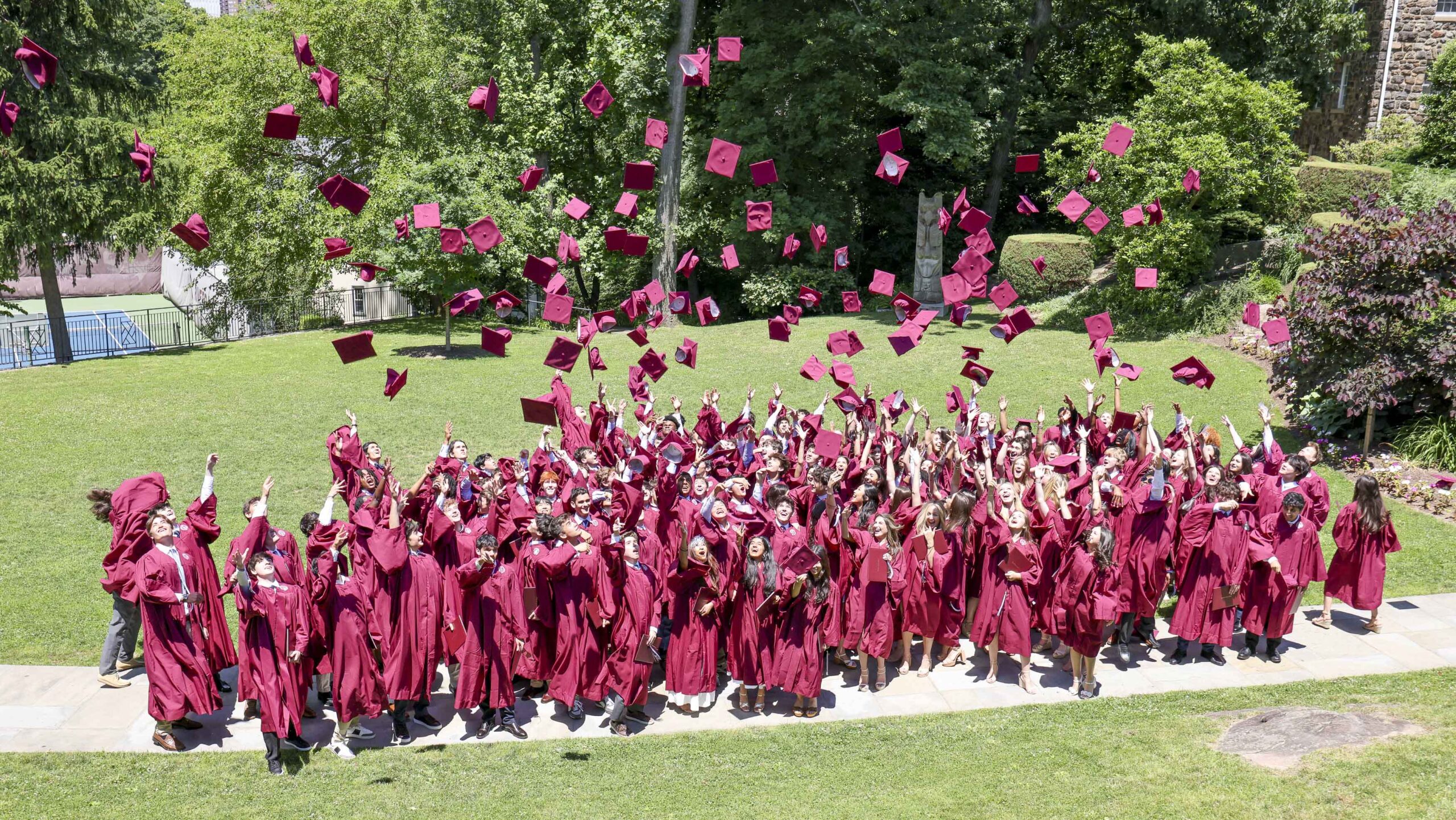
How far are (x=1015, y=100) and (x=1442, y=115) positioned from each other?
9392 mm

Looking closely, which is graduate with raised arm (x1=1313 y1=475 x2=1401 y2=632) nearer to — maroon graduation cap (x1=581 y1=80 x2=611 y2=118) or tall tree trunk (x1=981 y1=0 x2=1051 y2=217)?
maroon graduation cap (x1=581 y1=80 x2=611 y2=118)

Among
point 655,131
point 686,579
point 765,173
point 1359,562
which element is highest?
point 655,131

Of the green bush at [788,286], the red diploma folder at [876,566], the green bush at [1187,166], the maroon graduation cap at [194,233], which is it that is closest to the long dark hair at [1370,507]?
the red diploma folder at [876,566]

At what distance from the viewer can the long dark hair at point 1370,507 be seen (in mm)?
9164

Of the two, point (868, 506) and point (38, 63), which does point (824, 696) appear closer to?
point (868, 506)

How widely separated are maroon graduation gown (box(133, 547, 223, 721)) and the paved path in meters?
0.34

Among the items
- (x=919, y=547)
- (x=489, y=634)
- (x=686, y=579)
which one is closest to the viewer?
(x=489, y=634)

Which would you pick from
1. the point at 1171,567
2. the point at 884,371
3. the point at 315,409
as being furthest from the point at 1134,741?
the point at 315,409

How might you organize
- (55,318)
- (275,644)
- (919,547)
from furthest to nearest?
(55,318) → (919,547) → (275,644)

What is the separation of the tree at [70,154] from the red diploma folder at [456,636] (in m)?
17.5

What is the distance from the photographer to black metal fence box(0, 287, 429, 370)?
2320 cm

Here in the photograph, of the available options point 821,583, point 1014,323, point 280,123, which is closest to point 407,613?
point 821,583

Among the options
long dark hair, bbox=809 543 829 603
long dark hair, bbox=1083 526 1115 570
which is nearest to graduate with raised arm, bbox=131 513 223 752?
long dark hair, bbox=809 543 829 603

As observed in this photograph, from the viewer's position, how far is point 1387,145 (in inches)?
1032
